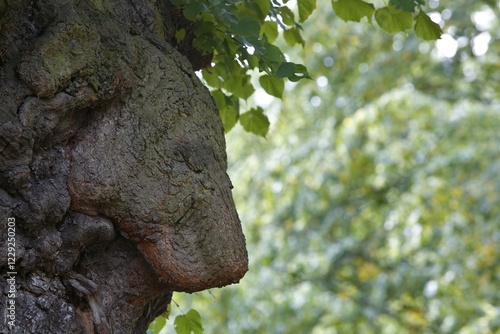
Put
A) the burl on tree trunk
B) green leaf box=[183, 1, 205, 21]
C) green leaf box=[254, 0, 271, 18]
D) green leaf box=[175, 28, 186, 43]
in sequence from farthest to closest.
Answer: green leaf box=[254, 0, 271, 18], green leaf box=[175, 28, 186, 43], green leaf box=[183, 1, 205, 21], the burl on tree trunk

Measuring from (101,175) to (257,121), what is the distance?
2.92 feet

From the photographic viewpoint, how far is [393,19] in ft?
6.89

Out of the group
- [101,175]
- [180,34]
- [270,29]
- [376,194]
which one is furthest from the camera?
[376,194]

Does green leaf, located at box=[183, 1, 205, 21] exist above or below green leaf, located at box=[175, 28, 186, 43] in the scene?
above

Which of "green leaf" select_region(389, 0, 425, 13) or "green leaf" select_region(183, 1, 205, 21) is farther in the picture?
"green leaf" select_region(389, 0, 425, 13)

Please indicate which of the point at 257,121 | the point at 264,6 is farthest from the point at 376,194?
the point at 264,6

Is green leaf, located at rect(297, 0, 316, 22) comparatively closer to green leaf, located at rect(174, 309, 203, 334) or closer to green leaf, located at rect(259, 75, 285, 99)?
green leaf, located at rect(259, 75, 285, 99)

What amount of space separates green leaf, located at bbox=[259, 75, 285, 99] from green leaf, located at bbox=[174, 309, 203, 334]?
0.59m

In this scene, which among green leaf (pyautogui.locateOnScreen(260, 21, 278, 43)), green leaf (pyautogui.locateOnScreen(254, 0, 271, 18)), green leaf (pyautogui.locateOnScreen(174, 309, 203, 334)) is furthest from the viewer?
green leaf (pyautogui.locateOnScreen(260, 21, 278, 43))

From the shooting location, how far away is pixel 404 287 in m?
7.18

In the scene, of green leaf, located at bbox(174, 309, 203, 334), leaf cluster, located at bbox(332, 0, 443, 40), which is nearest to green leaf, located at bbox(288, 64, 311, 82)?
leaf cluster, located at bbox(332, 0, 443, 40)

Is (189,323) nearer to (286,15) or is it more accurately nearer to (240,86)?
(240,86)

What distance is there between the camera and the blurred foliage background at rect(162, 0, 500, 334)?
6.32 meters

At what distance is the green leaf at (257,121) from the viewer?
234 cm
